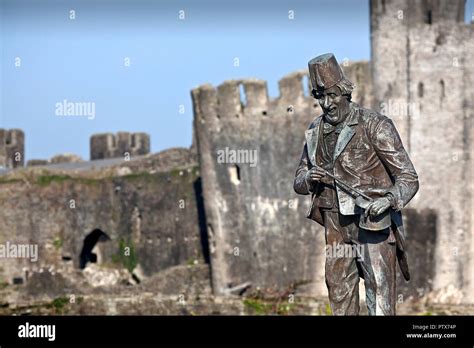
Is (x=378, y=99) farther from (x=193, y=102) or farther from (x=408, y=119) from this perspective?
(x=193, y=102)

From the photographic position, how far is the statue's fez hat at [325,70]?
17.4 meters

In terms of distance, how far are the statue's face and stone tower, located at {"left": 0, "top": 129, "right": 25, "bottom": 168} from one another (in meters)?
52.3

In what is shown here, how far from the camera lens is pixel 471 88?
1986 inches

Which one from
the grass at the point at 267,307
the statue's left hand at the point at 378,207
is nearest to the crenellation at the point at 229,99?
the grass at the point at 267,307

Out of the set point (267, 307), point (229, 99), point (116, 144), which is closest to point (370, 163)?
point (267, 307)

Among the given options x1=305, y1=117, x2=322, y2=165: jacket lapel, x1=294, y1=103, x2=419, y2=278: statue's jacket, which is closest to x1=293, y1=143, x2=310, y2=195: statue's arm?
x1=294, y1=103, x2=419, y2=278: statue's jacket

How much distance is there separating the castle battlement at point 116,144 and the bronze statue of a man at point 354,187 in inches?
2322

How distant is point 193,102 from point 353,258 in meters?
37.5

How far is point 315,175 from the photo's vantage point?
17.6m

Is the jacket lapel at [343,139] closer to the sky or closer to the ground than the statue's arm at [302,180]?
closer to the sky

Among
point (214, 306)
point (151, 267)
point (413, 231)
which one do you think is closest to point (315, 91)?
point (214, 306)

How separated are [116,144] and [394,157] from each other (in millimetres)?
60575

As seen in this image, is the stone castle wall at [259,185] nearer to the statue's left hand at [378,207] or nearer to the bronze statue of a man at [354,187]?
the bronze statue of a man at [354,187]
